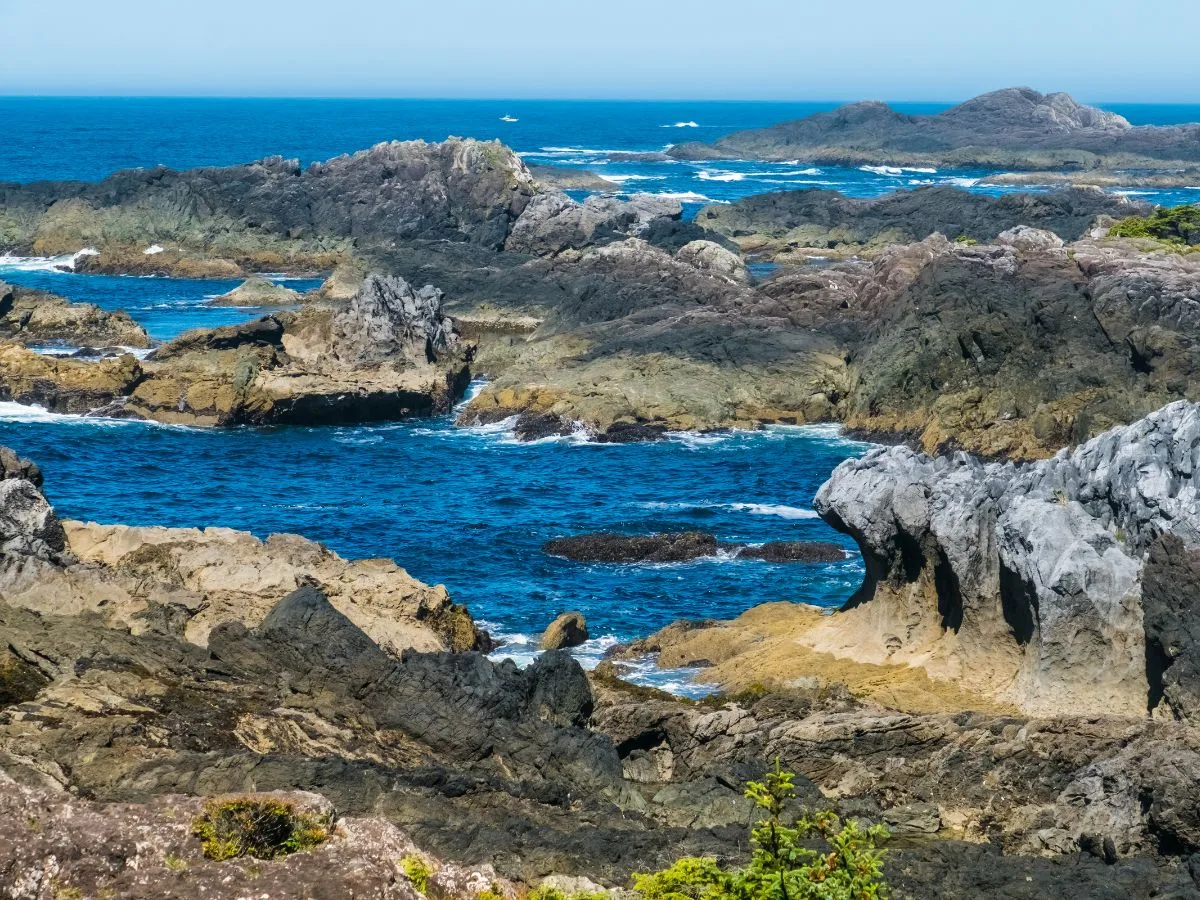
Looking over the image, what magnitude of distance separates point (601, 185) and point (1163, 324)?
117 meters

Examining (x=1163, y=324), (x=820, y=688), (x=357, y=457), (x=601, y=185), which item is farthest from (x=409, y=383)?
(x=601, y=185)

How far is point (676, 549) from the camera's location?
49312 mm

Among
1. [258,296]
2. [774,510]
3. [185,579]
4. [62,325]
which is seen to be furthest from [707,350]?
[185,579]

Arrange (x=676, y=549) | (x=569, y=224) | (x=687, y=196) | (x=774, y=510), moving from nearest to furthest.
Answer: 1. (x=676, y=549)
2. (x=774, y=510)
3. (x=569, y=224)
4. (x=687, y=196)

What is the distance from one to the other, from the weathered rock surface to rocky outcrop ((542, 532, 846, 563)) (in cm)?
868

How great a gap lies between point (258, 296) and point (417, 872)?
289 ft

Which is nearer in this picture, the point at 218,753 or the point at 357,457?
the point at 218,753

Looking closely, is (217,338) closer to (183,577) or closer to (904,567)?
(183,577)

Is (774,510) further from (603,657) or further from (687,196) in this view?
(687,196)

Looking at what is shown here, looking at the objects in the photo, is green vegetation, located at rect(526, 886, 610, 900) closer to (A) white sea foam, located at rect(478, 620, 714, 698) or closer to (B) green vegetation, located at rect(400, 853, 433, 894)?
(B) green vegetation, located at rect(400, 853, 433, 894)

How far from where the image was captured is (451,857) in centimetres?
1861

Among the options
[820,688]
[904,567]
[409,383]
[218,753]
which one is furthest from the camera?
[409,383]

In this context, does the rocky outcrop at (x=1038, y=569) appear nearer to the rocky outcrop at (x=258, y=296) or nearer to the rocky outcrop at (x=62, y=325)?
the rocky outcrop at (x=62, y=325)

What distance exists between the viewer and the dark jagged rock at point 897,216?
121750 millimetres
